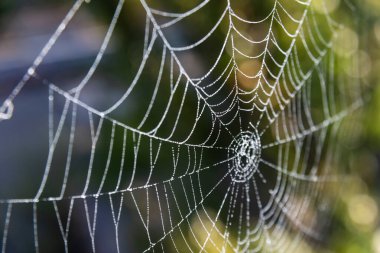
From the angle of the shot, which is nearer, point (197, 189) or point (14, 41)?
point (197, 189)

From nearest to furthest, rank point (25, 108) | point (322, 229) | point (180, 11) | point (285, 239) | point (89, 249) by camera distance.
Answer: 1. point (180, 11)
2. point (285, 239)
3. point (322, 229)
4. point (89, 249)
5. point (25, 108)

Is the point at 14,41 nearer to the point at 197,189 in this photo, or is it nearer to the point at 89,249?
the point at 89,249

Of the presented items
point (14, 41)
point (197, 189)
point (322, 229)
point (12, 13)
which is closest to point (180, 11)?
point (197, 189)

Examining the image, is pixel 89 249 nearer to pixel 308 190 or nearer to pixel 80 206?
pixel 80 206

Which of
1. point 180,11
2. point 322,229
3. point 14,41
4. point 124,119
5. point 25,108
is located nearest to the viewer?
point 180,11

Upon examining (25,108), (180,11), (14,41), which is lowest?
(180,11)

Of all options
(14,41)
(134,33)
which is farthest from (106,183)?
(14,41)

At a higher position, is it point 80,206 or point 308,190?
point 80,206
